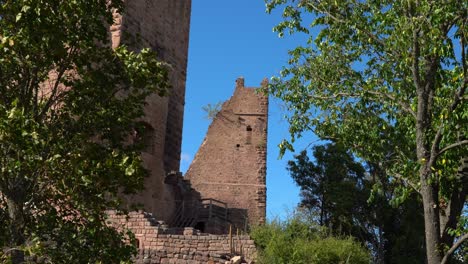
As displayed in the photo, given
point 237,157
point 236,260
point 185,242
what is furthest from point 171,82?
point 236,260

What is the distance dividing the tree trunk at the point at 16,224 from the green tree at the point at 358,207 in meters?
16.6

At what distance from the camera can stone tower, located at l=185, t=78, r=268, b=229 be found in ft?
89.4

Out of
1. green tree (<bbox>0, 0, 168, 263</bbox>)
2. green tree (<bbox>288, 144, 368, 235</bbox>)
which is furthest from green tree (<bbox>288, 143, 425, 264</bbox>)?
green tree (<bbox>0, 0, 168, 263</bbox>)

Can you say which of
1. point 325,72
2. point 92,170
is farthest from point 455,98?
point 92,170

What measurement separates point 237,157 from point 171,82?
7.44 metres

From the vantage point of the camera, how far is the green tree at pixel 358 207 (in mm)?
23656

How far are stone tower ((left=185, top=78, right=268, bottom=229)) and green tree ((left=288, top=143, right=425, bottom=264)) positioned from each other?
6.26ft

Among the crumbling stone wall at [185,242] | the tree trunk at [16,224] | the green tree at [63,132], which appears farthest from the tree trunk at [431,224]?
the crumbling stone wall at [185,242]

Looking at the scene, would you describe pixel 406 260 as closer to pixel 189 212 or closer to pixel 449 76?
pixel 189 212

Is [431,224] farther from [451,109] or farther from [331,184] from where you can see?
[331,184]

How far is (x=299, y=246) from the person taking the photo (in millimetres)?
14984

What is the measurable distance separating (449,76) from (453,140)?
1.09m

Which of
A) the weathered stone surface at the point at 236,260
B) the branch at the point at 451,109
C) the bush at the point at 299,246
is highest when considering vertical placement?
the branch at the point at 451,109

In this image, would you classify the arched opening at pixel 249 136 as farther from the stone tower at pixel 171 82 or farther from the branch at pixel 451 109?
the branch at pixel 451 109
